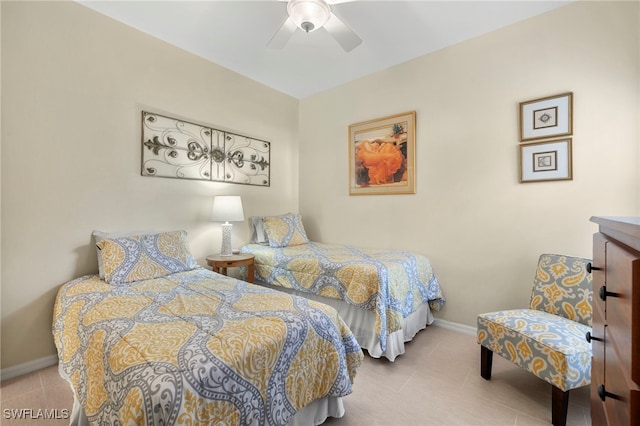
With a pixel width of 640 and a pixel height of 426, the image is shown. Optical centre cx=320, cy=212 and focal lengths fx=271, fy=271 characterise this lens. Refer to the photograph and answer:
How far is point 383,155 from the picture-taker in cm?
324

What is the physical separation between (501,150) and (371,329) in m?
1.97

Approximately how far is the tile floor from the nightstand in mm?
1287

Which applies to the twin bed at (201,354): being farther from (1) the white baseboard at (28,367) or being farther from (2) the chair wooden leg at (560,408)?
(2) the chair wooden leg at (560,408)

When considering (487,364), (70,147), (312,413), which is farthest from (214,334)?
(70,147)

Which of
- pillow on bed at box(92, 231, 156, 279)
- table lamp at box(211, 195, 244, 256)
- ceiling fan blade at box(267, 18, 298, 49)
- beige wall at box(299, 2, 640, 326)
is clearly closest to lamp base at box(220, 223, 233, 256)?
table lamp at box(211, 195, 244, 256)

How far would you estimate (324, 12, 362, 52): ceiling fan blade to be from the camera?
1.87 meters

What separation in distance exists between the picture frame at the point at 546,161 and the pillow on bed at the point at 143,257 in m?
3.04

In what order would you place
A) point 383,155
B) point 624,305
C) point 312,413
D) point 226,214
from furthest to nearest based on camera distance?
point 383,155 < point 226,214 < point 312,413 < point 624,305

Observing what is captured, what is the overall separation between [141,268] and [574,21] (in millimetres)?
3923

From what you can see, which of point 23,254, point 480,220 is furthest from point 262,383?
point 480,220

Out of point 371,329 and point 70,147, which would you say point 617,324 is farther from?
point 70,147

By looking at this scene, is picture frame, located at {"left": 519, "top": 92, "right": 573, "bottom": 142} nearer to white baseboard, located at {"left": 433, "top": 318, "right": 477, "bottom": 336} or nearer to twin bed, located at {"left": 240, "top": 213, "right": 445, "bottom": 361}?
twin bed, located at {"left": 240, "top": 213, "right": 445, "bottom": 361}

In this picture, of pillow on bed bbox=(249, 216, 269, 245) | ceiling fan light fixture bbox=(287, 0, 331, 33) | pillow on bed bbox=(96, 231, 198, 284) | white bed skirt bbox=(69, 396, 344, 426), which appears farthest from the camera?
pillow on bed bbox=(249, 216, 269, 245)

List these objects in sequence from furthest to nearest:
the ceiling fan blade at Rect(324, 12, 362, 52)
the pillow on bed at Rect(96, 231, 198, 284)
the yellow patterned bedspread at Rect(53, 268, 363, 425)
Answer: the pillow on bed at Rect(96, 231, 198, 284) < the ceiling fan blade at Rect(324, 12, 362, 52) < the yellow patterned bedspread at Rect(53, 268, 363, 425)
